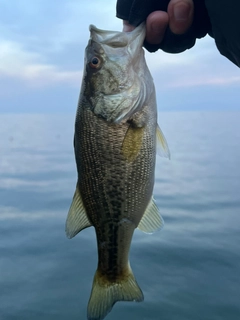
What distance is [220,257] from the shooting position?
808 centimetres

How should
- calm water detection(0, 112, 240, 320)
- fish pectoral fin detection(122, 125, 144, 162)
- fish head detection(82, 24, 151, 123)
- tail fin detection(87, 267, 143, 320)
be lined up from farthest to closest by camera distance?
calm water detection(0, 112, 240, 320) → tail fin detection(87, 267, 143, 320) → fish head detection(82, 24, 151, 123) → fish pectoral fin detection(122, 125, 144, 162)

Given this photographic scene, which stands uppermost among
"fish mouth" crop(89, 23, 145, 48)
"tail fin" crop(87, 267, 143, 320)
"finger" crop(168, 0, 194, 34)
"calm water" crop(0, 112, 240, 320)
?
"finger" crop(168, 0, 194, 34)

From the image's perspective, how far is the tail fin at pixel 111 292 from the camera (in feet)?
8.84

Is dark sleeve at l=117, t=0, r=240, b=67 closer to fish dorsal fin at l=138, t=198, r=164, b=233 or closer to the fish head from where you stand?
the fish head

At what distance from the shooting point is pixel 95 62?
2758 millimetres

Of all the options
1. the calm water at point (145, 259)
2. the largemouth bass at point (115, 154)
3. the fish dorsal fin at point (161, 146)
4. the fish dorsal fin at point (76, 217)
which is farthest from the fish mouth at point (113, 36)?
the calm water at point (145, 259)

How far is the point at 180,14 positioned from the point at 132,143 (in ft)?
2.79

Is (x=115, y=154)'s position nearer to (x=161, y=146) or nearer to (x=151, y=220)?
(x=161, y=146)

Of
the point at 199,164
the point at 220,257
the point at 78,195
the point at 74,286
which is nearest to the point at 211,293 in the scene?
the point at 220,257

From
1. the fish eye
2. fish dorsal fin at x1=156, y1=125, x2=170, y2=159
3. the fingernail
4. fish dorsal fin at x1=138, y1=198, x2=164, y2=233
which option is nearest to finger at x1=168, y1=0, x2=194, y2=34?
the fingernail

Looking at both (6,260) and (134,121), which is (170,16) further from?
(6,260)

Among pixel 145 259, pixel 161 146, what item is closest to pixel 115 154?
pixel 161 146

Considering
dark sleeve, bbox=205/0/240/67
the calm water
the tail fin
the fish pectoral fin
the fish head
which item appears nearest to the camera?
dark sleeve, bbox=205/0/240/67

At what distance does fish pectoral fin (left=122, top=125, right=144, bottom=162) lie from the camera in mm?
2463
